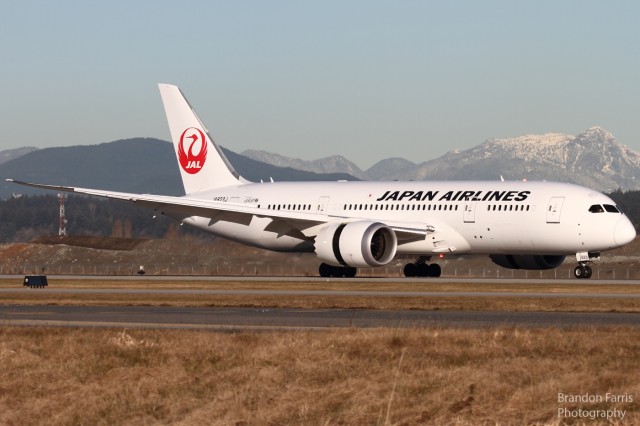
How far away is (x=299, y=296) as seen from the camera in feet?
136

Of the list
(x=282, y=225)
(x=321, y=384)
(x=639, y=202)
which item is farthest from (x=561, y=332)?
(x=639, y=202)

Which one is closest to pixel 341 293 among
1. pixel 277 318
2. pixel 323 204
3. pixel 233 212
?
pixel 277 318

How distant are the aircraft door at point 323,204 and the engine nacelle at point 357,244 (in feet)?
15.3

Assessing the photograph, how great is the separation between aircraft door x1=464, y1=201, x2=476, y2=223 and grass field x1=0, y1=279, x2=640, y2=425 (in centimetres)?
3082

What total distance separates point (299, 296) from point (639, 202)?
5112 inches

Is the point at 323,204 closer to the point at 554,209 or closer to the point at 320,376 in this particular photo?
the point at 554,209

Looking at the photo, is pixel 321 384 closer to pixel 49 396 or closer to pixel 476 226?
pixel 49 396

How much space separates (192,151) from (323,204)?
9.98 m

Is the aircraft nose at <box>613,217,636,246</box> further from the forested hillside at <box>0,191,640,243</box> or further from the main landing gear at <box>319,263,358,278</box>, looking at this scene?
the forested hillside at <box>0,191,640,243</box>

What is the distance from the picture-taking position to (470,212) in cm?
5688

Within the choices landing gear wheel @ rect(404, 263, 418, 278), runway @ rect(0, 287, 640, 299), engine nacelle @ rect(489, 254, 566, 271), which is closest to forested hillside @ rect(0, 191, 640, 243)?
landing gear wheel @ rect(404, 263, 418, 278)

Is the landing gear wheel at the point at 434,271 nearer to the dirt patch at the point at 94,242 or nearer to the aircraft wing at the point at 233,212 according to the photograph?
the aircraft wing at the point at 233,212

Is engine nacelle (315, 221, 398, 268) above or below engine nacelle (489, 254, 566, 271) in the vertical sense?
above

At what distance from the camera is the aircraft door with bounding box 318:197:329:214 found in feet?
206
